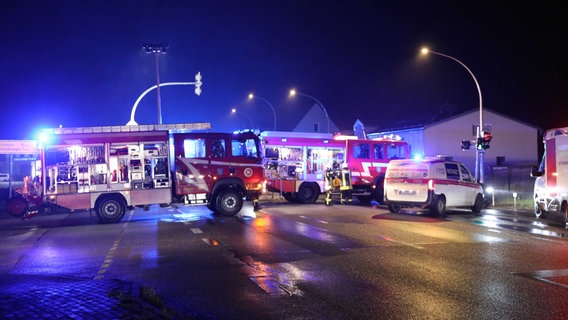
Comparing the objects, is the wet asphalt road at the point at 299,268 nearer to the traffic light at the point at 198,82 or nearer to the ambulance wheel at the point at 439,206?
the ambulance wheel at the point at 439,206

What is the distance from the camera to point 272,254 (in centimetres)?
982

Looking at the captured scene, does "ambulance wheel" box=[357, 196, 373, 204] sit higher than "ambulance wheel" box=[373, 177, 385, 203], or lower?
lower

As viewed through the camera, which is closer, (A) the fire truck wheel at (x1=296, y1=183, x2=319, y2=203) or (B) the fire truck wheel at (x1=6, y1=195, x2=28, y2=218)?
(B) the fire truck wheel at (x1=6, y1=195, x2=28, y2=218)

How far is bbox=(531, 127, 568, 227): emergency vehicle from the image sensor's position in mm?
14156

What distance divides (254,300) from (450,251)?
5.06 metres

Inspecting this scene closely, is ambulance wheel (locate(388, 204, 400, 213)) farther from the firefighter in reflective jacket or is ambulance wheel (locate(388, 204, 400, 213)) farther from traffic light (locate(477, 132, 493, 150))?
traffic light (locate(477, 132, 493, 150))

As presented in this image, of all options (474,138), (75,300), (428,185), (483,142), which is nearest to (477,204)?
(428,185)

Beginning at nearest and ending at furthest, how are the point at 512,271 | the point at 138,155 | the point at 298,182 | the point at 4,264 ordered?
the point at 512,271 < the point at 4,264 < the point at 138,155 < the point at 298,182

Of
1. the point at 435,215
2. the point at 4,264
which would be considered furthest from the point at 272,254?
the point at 435,215

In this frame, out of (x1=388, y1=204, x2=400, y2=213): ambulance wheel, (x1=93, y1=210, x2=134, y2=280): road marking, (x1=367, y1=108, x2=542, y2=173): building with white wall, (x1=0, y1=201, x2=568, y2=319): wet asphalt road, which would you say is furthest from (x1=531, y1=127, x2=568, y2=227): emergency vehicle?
(x1=367, y1=108, x2=542, y2=173): building with white wall

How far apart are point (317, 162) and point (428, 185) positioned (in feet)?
22.9

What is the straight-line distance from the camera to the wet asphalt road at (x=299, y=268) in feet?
20.0

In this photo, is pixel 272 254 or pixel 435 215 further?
pixel 435 215

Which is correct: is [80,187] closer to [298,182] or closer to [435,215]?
[298,182]
